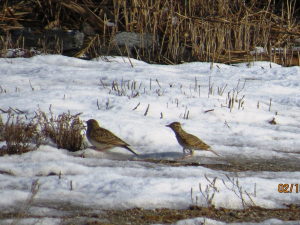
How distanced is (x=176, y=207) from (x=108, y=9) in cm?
834

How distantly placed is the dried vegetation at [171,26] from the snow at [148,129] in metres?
0.80

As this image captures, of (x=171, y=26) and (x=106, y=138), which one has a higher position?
(x=171, y=26)

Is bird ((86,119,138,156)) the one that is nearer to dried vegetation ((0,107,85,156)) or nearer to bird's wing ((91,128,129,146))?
bird's wing ((91,128,129,146))

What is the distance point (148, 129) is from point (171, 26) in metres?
5.19

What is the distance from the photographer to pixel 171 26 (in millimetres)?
10203

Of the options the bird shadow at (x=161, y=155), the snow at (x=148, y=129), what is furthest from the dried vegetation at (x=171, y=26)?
the bird shadow at (x=161, y=155)

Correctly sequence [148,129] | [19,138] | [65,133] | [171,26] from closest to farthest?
[19,138]
[65,133]
[148,129]
[171,26]

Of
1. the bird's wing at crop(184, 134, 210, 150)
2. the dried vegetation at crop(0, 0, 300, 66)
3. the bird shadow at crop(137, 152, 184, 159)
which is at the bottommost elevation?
the bird shadow at crop(137, 152, 184, 159)

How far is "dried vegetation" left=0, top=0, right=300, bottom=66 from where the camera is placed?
1026cm

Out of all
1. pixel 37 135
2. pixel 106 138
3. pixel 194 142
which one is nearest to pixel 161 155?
pixel 194 142

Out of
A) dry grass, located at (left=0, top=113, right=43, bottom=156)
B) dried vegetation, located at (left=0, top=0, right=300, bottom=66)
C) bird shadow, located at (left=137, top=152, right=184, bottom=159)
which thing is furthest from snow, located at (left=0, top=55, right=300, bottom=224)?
dried vegetation, located at (left=0, top=0, right=300, bottom=66)

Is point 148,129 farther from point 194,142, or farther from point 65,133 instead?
point 65,133

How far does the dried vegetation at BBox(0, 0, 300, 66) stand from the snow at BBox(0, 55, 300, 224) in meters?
0.80

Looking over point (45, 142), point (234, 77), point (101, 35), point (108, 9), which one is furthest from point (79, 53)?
point (45, 142)
